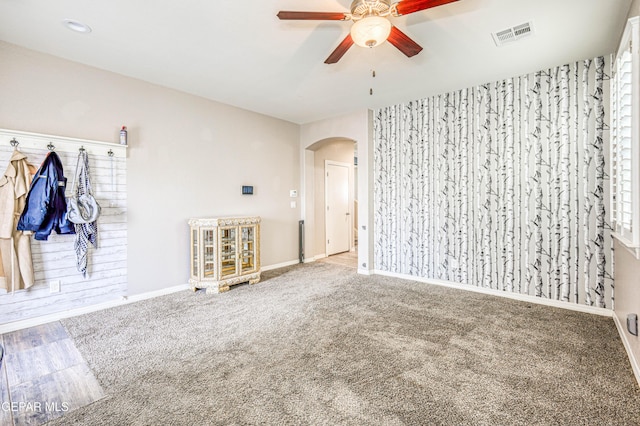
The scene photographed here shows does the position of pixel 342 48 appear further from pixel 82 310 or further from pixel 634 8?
pixel 82 310

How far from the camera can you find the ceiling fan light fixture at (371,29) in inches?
76.7

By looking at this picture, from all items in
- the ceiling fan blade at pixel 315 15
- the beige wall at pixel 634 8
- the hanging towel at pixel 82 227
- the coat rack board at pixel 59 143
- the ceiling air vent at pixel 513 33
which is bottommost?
the hanging towel at pixel 82 227

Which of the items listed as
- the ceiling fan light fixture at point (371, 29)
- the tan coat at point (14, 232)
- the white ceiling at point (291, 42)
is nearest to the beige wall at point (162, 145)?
the white ceiling at point (291, 42)

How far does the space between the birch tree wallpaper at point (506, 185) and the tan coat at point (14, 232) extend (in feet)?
14.6

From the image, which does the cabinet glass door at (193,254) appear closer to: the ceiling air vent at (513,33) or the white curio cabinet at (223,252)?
the white curio cabinet at (223,252)

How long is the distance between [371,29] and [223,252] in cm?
331

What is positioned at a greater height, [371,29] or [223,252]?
[371,29]

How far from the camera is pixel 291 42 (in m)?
2.83

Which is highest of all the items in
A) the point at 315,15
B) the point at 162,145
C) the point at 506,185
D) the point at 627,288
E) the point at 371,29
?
the point at 315,15

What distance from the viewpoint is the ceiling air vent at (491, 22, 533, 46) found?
2.60 m

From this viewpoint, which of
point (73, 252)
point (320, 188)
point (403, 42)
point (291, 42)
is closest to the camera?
point (403, 42)

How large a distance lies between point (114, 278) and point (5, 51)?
2514 millimetres

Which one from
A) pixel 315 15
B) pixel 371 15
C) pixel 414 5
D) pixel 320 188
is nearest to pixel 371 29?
pixel 371 15

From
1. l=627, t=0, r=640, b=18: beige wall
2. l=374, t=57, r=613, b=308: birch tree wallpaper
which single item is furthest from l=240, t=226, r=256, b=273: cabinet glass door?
l=627, t=0, r=640, b=18: beige wall
